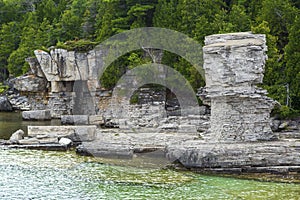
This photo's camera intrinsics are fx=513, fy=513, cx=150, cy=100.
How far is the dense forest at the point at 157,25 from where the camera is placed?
34781mm

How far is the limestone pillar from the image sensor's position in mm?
25688

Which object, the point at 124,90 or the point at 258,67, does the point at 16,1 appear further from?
the point at 258,67

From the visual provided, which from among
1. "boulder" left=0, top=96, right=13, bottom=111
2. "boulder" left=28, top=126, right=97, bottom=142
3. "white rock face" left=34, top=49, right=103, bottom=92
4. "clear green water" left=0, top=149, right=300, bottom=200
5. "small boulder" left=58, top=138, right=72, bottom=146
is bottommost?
"clear green water" left=0, top=149, right=300, bottom=200

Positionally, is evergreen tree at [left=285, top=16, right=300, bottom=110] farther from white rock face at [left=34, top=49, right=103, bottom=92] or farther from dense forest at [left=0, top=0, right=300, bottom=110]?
white rock face at [left=34, top=49, right=103, bottom=92]

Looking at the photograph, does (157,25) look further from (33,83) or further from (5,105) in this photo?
(5,105)

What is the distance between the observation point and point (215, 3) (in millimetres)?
43562

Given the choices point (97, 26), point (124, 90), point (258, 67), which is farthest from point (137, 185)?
point (97, 26)

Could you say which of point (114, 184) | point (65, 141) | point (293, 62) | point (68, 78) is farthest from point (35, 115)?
point (114, 184)

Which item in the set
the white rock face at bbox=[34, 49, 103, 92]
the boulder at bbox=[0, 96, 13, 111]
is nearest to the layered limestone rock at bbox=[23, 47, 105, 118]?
the white rock face at bbox=[34, 49, 103, 92]

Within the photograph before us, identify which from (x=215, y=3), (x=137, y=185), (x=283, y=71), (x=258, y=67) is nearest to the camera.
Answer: (x=137, y=185)

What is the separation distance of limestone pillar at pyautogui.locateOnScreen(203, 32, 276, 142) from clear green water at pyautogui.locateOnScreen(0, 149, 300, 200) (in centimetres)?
417

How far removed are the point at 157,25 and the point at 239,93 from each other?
21.2 meters

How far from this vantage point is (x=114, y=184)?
68.5 feet

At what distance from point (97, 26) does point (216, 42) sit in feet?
87.0
